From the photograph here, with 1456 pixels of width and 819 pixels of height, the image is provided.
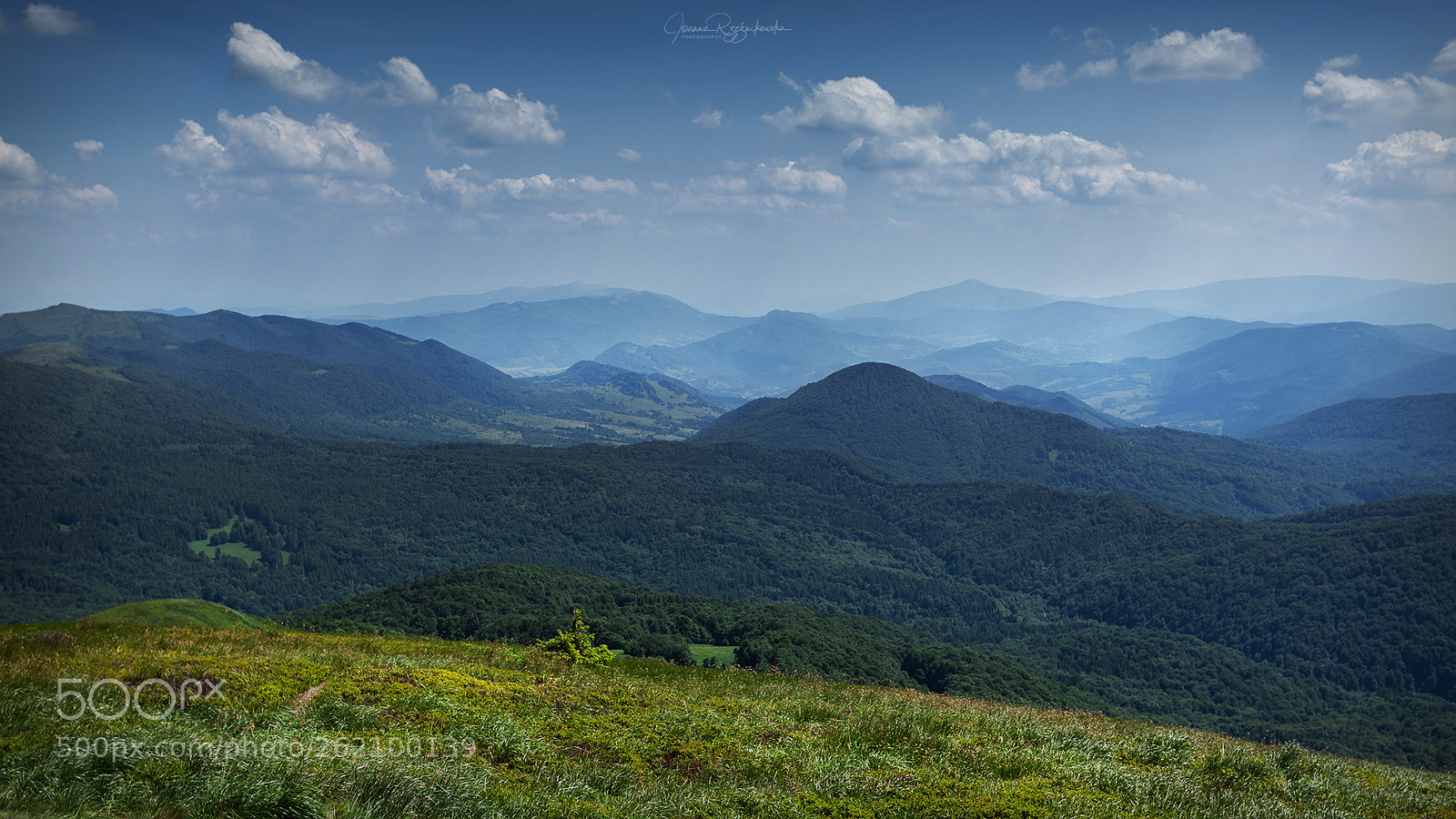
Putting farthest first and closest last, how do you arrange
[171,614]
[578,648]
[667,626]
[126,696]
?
[667,626] → [171,614] → [578,648] → [126,696]

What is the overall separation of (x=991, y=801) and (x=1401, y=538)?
756 feet

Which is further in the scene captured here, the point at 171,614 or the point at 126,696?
the point at 171,614

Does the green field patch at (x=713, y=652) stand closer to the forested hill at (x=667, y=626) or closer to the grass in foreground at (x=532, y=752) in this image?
the forested hill at (x=667, y=626)

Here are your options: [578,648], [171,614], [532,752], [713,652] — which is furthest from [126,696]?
[713,652]

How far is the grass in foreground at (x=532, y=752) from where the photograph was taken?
384 inches

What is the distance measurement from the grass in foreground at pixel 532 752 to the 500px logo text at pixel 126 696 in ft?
0.19

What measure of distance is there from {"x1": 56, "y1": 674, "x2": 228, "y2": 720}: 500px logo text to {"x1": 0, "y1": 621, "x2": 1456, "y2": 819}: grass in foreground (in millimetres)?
59

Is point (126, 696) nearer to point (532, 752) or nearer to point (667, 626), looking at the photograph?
point (532, 752)

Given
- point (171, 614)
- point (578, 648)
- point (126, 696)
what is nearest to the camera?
point (126, 696)

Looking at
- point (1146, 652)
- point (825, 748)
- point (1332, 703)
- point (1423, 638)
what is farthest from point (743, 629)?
point (1423, 638)

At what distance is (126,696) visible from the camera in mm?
13211

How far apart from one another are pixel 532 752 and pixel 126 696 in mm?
7795

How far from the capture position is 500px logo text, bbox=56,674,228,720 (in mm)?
12539

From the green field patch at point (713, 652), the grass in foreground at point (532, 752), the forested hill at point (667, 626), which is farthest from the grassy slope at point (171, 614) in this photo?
the green field patch at point (713, 652)
